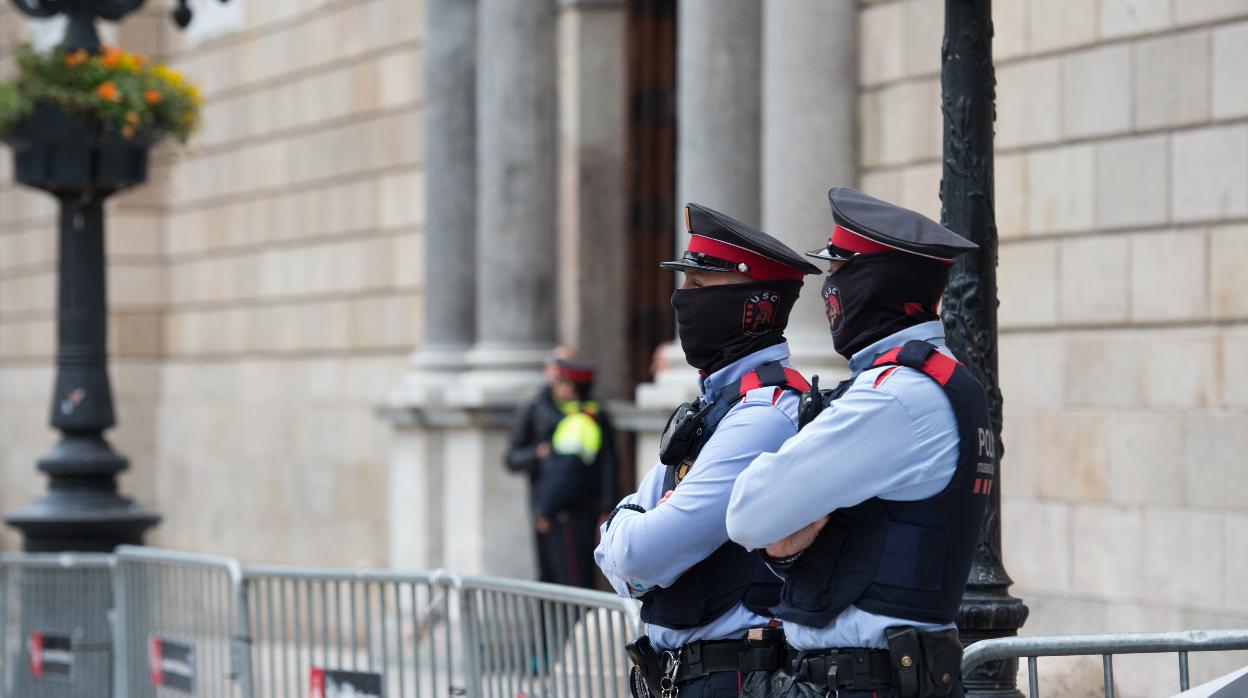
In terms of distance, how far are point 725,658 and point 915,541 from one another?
0.72 meters

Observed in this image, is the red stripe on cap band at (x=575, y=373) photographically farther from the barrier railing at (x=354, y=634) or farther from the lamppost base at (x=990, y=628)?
the lamppost base at (x=990, y=628)

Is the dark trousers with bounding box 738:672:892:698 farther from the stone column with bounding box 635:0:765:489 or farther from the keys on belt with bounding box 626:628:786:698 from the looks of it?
the stone column with bounding box 635:0:765:489

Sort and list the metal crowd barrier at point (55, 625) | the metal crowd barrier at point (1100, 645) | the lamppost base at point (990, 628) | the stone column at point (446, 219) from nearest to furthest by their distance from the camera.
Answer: the metal crowd barrier at point (1100, 645) → the lamppost base at point (990, 628) → the metal crowd barrier at point (55, 625) → the stone column at point (446, 219)

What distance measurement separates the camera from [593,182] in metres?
13.3

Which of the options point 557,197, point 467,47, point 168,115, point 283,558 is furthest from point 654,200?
point 283,558

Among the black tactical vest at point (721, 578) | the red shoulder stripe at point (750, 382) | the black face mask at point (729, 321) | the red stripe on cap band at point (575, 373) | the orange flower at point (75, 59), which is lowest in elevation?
the black tactical vest at point (721, 578)

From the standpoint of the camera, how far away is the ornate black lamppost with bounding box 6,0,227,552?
973 centimetres

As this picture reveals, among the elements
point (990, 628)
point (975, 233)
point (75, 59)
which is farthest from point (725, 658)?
point (75, 59)

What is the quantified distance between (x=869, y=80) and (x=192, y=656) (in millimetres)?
5066

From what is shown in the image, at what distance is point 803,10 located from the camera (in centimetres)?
1068

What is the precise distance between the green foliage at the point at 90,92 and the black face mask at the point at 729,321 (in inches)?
251

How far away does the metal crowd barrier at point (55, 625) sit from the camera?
9102mm

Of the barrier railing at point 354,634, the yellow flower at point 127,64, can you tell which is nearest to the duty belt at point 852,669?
the barrier railing at point 354,634

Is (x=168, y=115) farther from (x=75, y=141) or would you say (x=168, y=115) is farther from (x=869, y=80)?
(x=869, y=80)
